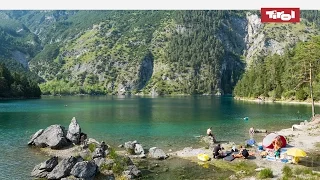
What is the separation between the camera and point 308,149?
4244 cm

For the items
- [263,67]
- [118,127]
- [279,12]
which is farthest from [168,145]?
[263,67]

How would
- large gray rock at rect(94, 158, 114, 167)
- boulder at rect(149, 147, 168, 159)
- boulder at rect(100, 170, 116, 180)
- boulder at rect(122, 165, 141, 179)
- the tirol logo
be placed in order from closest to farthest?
A: the tirol logo < boulder at rect(122, 165, 141, 179) < boulder at rect(100, 170, 116, 180) < large gray rock at rect(94, 158, 114, 167) < boulder at rect(149, 147, 168, 159)

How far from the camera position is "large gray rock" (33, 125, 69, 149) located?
48191 mm

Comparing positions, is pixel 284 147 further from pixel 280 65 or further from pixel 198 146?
pixel 280 65

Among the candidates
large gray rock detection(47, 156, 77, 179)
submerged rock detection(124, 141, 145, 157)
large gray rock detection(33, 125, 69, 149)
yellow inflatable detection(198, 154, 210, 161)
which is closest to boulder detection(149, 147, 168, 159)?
submerged rock detection(124, 141, 145, 157)

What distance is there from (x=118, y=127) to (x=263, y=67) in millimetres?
128991

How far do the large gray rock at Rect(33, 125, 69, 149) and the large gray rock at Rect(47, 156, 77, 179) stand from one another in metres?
16.1

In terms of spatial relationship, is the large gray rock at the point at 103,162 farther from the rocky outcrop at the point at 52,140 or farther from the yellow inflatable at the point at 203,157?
the rocky outcrop at the point at 52,140

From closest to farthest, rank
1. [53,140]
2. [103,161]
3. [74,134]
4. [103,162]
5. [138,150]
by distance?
[103,162]
[103,161]
[138,150]
[53,140]
[74,134]

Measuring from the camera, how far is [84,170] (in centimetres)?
3170

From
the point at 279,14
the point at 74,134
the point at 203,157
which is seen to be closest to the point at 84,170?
the point at 203,157

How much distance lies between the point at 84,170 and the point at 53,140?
19.1m

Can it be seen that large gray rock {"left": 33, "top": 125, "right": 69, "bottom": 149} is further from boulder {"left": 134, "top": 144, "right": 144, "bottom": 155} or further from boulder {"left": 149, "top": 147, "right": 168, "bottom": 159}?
boulder {"left": 149, "top": 147, "right": 168, "bottom": 159}

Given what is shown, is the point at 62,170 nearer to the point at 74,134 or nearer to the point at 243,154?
the point at 74,134
